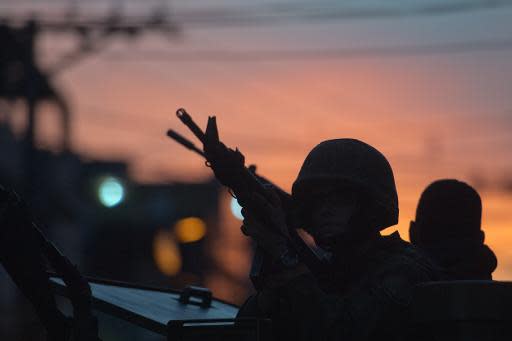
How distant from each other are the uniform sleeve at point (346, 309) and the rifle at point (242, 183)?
11 cm

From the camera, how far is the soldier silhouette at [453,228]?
6.30 m

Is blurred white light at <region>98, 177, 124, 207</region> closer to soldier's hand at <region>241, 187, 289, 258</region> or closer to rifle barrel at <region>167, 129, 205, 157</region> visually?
rifle barrel at <region>167, 129, 205, 157</region>

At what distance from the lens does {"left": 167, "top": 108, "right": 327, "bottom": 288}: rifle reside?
4.94 m

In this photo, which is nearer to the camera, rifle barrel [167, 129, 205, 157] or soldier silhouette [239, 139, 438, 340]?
soldier silhouette [239, 139, 438, 340]

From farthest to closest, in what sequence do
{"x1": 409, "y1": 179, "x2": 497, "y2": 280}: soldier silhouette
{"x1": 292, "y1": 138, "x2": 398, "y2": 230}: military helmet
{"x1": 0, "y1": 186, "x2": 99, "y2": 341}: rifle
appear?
{"x1": 409, "y1": 179, "x2": 497, "y2": 280}: soldier silhouette, {"x1": 292, "y1": 138, "x2": 398, "y2": 230}: military helmet, {"x1": 0, "y1": 186, "x2": 99, "y2": 341}: rifle

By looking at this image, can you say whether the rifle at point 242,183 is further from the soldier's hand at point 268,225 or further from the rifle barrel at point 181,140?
the rifle barrel at point 181,140

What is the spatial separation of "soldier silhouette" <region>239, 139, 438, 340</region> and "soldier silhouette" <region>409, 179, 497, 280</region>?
91cm

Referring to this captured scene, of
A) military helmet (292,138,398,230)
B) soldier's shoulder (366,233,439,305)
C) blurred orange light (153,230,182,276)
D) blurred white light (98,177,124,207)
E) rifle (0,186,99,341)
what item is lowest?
rifle (0,186,99,341)

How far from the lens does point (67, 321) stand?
477 cm

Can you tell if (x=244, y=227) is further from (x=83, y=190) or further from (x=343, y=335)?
(x=83, y=190)

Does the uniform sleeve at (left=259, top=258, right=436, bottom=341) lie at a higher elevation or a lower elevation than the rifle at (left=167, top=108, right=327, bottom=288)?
lower

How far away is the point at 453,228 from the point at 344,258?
1.63 meters

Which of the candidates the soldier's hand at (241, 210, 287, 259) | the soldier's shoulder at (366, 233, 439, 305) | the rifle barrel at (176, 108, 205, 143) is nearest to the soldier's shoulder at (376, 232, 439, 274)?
the soldier's shoulder at (366, 233, 439, 305)

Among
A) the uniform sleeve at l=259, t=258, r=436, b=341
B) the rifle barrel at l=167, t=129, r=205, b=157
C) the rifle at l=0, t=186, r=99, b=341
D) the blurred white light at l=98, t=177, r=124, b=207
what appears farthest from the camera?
the blurred white light at l=98, t=177, r=124, b=207
